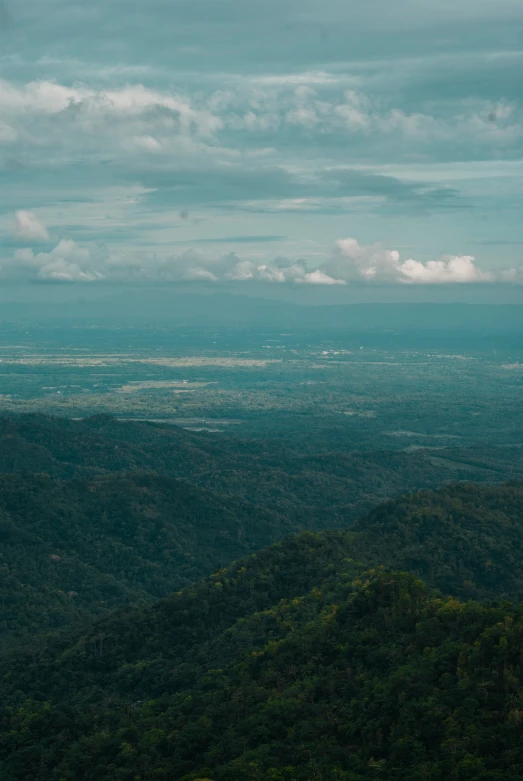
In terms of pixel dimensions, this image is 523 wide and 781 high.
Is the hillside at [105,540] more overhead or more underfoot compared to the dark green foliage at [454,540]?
more underfoot

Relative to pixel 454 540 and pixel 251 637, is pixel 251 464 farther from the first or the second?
pixel 251 637

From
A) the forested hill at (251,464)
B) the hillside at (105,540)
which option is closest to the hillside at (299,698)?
the hillside at (105,540)

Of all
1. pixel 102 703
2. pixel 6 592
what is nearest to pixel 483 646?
pixel 102 703

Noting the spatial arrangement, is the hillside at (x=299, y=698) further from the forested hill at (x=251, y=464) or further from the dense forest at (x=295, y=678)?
the forested hill at (x=251, y=464)

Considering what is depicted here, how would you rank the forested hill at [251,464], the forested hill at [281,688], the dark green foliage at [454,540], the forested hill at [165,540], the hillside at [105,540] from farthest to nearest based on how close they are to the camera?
the forested hill at [251,464]
the hillside at [105,540]
the forested hill at [165,540]
the dark green foliage at [454,540]
the forested hill at [281,688]

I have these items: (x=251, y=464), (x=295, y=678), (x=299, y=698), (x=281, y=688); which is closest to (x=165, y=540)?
(x=251, y=464)

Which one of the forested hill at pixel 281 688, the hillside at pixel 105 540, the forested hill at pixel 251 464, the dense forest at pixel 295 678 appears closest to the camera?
the forested hill at pixel 281 688

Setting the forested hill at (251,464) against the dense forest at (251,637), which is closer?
the dense forest at (251,637)
